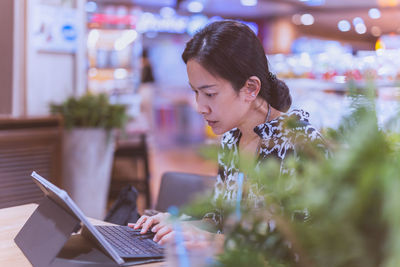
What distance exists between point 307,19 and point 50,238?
14.1 meters

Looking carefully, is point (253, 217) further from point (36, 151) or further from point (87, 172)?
point (87, 172)

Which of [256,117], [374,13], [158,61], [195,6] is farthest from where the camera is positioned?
[158,61]

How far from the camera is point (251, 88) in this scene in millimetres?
1749

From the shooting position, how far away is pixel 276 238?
0.67 metres

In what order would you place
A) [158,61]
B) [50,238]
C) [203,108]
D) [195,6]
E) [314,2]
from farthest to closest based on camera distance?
[158,61] → [195,6] → [314,2] → [203,108] → [50,238]

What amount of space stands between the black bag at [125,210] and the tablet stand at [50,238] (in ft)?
2.08

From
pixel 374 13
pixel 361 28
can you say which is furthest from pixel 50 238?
pixel 361 28

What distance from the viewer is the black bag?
192 centimetres

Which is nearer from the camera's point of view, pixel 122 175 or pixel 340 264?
pixel 340 264

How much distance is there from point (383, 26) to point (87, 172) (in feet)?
43.6

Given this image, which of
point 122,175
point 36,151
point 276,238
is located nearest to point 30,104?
point 36,151

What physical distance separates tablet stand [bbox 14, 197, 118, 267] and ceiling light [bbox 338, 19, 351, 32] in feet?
47.9

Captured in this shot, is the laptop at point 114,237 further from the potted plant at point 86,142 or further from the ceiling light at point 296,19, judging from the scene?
the ceiling light at point 296,19

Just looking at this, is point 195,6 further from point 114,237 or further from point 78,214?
point 78,214
